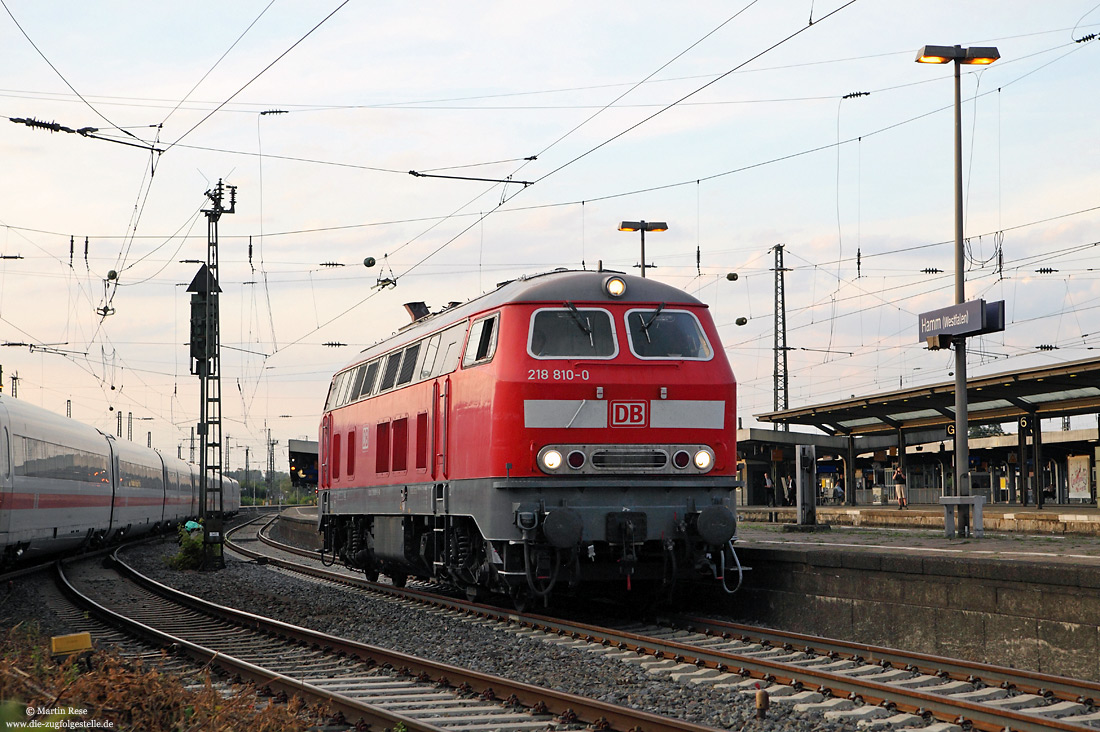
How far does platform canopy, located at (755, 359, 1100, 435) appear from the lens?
2459cm

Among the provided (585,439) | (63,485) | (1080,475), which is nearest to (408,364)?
(585,439)

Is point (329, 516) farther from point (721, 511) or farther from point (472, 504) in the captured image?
point (721, 511)

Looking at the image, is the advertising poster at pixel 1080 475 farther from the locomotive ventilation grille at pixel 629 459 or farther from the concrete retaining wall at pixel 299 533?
the locomotive ventilation grille at pixel 629 459

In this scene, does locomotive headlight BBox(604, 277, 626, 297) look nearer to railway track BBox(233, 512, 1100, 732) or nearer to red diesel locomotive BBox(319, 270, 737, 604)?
red diesel locomotive BBox(319, 270, 737, 604)

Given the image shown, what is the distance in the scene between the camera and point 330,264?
3139 cm

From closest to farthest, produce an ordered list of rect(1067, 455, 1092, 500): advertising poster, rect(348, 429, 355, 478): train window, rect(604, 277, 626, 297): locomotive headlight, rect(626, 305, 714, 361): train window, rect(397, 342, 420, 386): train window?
rect(626, 305, 714, 361): train window < rect(604, 277, 626, 297): locomotive headlight < rect(397, 342, 420, 386): train window < rect(348, 429, 355, 478): train window < rect(1067, 455, 1092, 500): advertising poster

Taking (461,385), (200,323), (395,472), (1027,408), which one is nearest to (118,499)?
(200,323)

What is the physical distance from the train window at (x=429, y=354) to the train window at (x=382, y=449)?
1.87 m

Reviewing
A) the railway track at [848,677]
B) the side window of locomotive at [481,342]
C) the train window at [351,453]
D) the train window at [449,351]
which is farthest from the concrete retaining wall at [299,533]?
the railway track at [848,677]

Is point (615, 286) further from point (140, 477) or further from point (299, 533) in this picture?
point (140, 477)

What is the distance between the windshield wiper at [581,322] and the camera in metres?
13.1

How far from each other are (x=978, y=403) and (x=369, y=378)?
17.8 metres

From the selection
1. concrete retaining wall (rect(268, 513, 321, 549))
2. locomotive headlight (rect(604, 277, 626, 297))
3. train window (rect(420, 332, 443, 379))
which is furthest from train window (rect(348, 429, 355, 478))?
concrete retaining wall (rect(268, 513, 321, 549))

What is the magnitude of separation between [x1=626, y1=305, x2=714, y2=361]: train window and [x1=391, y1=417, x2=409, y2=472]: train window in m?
4.37
